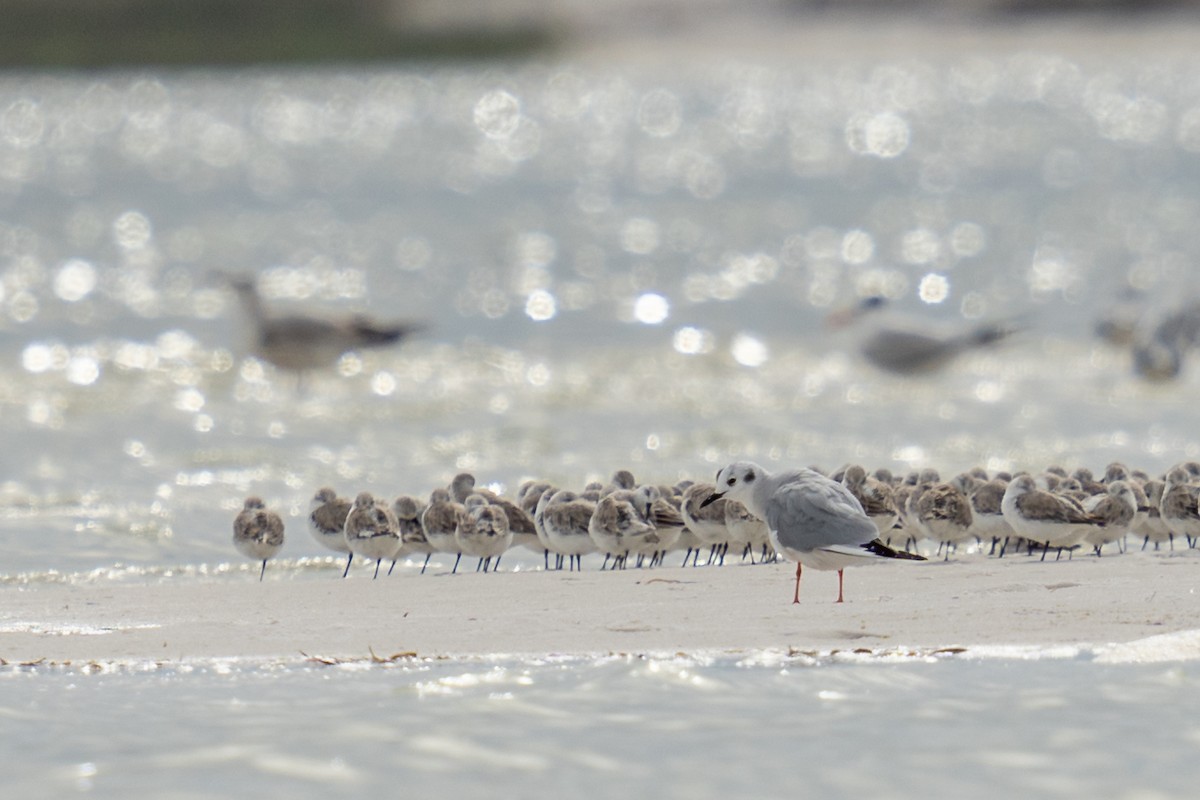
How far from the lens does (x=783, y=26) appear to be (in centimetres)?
8256

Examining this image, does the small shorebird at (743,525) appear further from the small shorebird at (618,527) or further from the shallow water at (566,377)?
the shallow water at (566,377)

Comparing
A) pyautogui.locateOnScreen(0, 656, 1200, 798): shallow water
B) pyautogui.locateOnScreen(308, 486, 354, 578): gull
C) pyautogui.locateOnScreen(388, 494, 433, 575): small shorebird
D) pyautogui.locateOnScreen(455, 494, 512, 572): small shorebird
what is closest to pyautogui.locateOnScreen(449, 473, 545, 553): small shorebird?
pyautogui.locateOnScreen(455, 494, 512, 572): small shorebird

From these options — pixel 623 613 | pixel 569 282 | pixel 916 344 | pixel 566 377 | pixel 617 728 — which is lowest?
pixel 617 728

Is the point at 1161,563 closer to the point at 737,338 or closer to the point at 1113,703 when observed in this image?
the point at 1113,703

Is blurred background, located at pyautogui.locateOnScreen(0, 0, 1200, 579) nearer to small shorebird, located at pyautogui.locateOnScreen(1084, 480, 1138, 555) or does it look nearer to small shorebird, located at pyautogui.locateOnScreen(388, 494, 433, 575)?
small shorebird, located at pyautogui.locateOnScreen(388, 494, 433, 575)

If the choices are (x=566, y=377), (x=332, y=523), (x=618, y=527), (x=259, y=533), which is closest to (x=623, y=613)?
(x=618, y=527)

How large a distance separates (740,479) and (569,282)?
740 inches

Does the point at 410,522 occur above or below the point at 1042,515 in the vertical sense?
below

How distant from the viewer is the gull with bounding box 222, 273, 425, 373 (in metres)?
17.2

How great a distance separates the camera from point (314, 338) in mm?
17203

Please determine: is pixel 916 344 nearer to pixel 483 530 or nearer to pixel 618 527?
pixel 618 527

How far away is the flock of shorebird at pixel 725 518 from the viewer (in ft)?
26.7

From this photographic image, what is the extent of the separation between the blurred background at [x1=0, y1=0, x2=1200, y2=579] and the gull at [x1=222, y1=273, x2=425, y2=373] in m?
0.05

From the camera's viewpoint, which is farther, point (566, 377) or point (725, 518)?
point (566, 377)
